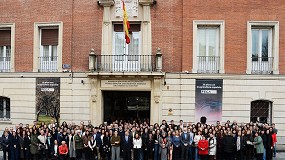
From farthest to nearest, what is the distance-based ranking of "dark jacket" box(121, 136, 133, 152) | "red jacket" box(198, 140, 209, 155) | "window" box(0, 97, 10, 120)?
"window" box(0, 97, 10, 120) < "dark jacket" box(121, 136, 133, 152) < "red jacket" box(198, 140, 209, 155)

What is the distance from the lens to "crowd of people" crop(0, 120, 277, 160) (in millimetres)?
17172

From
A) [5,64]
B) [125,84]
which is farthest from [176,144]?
[5,64]

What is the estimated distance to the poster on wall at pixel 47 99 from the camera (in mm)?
22703

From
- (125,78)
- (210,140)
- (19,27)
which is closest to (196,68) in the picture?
(125,78)

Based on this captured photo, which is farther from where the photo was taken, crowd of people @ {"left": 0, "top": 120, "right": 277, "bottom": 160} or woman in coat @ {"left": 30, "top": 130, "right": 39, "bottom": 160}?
woman in coat @ {"left": 30, "top": 130, "right": 39, "bottom": 160}

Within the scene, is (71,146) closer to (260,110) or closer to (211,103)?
(211,103)

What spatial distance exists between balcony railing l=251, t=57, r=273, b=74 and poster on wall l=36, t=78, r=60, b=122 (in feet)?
39.3

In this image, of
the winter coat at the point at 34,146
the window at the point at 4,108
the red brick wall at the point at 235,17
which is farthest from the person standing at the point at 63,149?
the red brick wall at the point at 235,17

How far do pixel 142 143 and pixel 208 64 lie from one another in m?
7.21

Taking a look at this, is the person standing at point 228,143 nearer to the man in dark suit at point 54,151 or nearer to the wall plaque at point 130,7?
the man in dark suit at point 54,151

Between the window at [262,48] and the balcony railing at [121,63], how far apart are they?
20.4ft

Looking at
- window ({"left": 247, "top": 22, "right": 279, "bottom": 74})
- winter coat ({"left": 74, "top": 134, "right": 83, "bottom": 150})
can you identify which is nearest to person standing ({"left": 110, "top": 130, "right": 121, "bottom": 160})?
winter coat ({"left": 74, "top": 134, "right": 83, "bottom": 150})

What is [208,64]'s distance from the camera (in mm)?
22016

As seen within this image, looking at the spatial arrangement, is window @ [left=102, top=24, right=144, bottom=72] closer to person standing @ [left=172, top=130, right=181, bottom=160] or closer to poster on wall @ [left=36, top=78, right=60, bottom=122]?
poster on wall @ [left=36, top=78, right=60, bottom=122]
